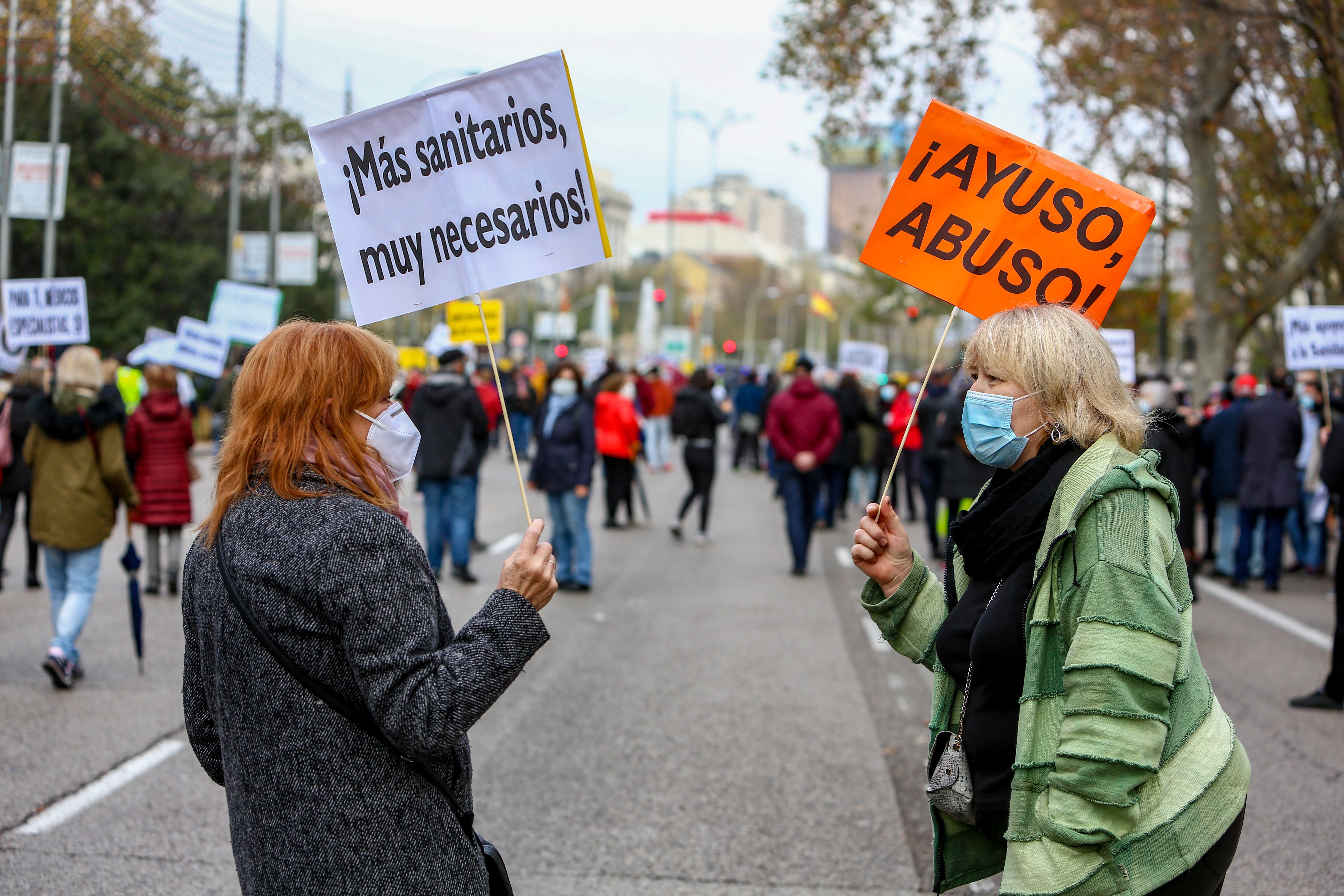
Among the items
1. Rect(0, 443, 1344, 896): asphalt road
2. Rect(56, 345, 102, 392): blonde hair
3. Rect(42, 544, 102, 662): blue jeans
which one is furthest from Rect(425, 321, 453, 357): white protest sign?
Rect(42, 544, 102, 662): blue jeans

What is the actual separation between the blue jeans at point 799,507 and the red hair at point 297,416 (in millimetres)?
9880

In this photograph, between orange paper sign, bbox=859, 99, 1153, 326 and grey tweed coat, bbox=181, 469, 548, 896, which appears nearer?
grey tweed coat, bbox=181, 469, 548, 896

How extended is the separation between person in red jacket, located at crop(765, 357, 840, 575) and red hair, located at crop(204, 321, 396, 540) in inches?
390

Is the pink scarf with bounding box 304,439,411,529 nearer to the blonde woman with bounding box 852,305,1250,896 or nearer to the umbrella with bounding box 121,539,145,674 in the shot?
the blonde woman with bounding box 852,305,1250,896

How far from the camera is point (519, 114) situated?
10.8 ft

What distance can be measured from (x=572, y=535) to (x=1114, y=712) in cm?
914

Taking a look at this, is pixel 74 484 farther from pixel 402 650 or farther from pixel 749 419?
pixel 749 419

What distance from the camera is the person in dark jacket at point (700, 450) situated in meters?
15.0

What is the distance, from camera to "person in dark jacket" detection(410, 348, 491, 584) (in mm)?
10875

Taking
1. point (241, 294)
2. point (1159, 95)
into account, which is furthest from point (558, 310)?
point (241, 294)

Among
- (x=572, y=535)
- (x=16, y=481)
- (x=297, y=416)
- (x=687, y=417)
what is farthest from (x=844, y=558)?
(x=297, y=416)

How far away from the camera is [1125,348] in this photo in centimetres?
1084

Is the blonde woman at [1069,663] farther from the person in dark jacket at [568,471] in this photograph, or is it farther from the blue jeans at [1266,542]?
the blue jeans at [1266,542]

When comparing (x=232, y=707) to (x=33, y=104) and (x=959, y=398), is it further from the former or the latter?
(x=33, y=104)
